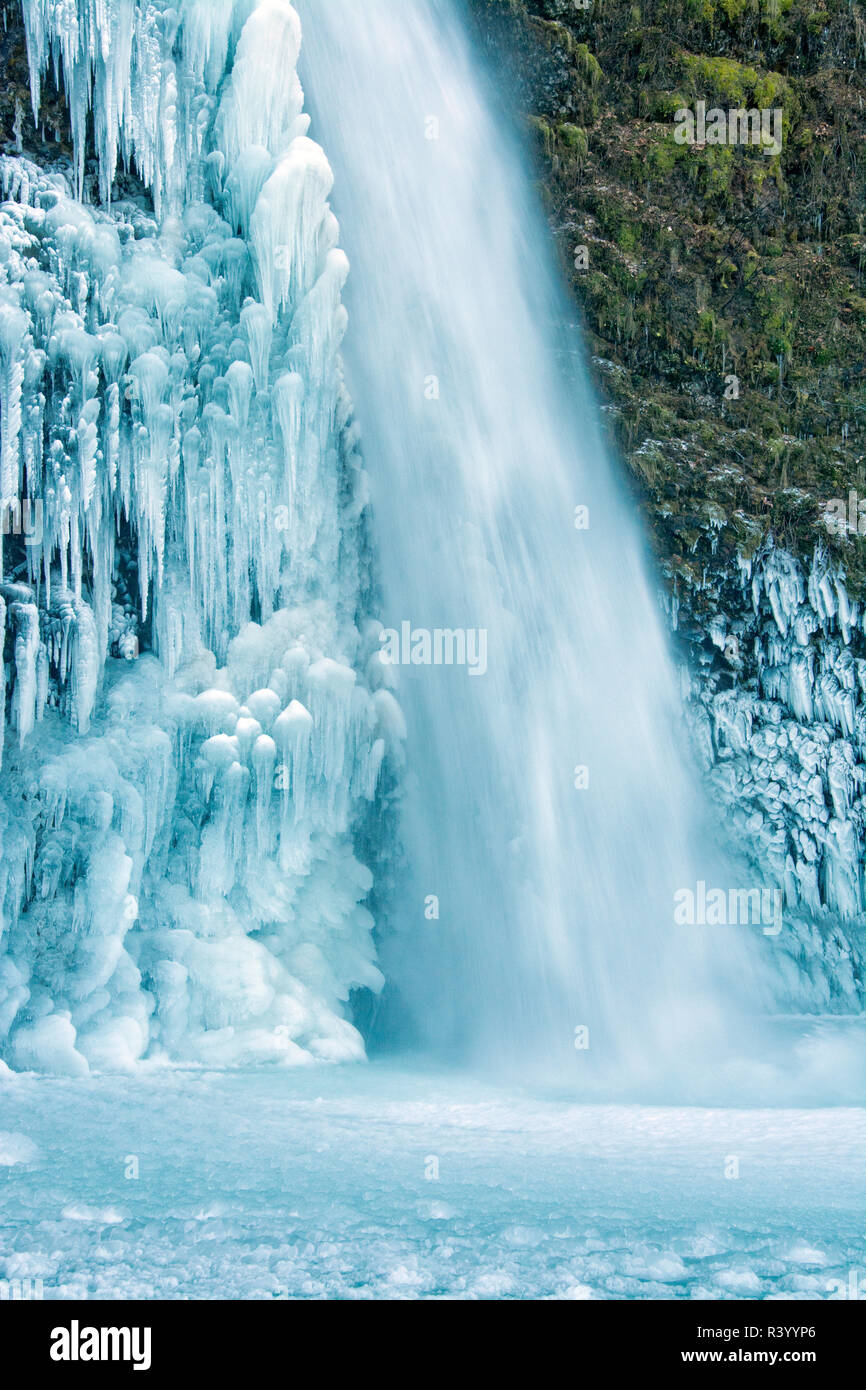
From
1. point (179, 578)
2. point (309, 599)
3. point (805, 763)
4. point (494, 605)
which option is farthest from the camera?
point (805, 763)

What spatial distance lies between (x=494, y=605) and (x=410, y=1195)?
7178 mm

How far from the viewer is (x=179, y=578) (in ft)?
38.4

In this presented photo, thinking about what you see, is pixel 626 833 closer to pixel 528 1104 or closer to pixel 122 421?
pixel 528 1104

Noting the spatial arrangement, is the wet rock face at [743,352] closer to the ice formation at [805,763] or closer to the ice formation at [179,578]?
the ice formation at [805,763]

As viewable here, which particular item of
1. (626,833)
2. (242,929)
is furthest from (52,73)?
(626,833)

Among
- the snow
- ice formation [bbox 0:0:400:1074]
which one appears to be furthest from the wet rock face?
the snow

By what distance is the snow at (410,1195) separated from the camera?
6473 millimetres

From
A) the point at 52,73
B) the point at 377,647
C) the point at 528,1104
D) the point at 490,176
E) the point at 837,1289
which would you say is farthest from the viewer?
the point at 490,176

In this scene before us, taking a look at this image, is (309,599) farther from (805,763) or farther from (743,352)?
(743,352)

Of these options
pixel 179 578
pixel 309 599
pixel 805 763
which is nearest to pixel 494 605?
pixel 309 599

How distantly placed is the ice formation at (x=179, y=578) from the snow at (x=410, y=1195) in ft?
4.64

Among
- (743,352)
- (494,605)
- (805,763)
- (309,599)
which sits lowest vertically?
(805,763)

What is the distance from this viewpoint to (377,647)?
1287cm

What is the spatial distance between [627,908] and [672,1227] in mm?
6089
